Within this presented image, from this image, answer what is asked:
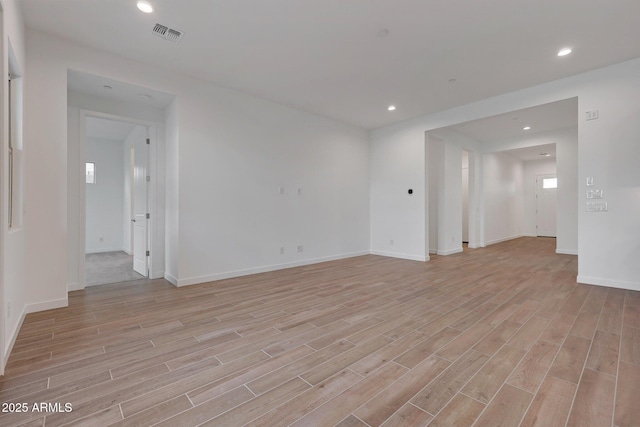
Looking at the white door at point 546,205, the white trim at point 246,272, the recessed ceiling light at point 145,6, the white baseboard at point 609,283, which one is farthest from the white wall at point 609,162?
the white door at point 546,205

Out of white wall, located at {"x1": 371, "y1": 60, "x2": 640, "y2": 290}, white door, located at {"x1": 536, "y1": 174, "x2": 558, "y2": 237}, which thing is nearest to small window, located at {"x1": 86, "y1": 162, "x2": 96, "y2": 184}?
white wall, located at {"x1": 371, "y1": 60, "x2": 640, "y2": 290}

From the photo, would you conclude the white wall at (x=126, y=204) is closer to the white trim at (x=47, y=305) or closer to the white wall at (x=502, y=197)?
the white trim at (x=47, y=305)

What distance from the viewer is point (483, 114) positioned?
4.80m

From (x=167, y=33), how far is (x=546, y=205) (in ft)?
39.9

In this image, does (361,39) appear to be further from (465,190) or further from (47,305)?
(465,190)

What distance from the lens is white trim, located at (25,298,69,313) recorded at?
9.57ft

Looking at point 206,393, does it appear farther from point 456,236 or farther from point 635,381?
point 456,236

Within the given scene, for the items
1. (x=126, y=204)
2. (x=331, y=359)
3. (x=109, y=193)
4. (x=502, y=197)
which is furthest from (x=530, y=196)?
(x=109, y=193)

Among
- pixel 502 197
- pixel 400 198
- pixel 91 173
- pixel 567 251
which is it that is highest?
pixel 91 173

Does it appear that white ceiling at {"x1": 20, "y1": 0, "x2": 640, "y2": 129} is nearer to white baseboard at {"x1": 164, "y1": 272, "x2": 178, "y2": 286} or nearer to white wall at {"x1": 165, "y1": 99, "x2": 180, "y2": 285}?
white wall at {"x1": 165, "y1": 99, "x2": 180, "y2": 285}

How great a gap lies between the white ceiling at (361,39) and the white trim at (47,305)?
2.92 meters

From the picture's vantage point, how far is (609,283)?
3.74m

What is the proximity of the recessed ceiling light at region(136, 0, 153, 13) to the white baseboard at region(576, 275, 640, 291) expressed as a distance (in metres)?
6.20

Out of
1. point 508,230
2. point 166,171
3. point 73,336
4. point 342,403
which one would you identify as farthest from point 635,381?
point 508,230
